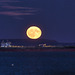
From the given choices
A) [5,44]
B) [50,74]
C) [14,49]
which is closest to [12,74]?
[50,74]

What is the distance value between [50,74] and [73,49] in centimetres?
4605

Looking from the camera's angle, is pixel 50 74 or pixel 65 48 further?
pixel 65 48

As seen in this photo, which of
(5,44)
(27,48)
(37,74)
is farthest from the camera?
(5,44)

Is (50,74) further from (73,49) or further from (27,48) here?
(27,48)

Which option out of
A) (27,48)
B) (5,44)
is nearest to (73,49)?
(27,48)

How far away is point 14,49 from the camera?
10006 centimetres

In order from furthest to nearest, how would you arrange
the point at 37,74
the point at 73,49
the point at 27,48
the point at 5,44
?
1. the point at 5,44
2. the point at 27,48
3. the point at 73,49
4. the point at 37,74

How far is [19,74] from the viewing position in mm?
47094

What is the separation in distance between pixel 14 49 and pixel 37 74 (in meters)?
54.1

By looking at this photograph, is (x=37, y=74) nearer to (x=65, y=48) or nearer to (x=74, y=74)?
(x=74, y=74)

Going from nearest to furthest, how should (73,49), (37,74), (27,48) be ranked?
(37,74) < (73,49) < (27,48)

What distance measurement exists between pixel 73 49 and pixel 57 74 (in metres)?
45.4

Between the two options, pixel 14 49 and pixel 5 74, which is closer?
pixel 5 74

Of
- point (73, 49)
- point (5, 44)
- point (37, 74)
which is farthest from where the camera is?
point (5, 44)
